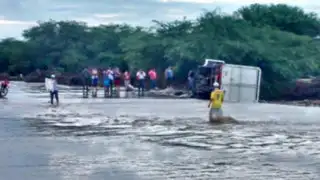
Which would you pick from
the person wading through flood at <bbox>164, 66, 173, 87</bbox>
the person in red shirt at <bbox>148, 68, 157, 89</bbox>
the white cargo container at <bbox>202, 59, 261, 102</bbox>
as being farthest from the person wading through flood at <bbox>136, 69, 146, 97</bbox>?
the person wading through flood at <bbox>164, 66, 173, 87</bbox>

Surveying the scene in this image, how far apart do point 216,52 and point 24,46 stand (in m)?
51.2

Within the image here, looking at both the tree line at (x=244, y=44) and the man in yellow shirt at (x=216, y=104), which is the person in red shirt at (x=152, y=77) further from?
the man in yellow shirt at (x=216, y=104)

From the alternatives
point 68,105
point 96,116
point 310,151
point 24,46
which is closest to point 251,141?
point 310,151

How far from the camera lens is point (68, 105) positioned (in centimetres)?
3553

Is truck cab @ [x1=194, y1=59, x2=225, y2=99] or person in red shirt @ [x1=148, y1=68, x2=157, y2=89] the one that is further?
person in red shirt @ [x1=148, y1=68, x2=157, y2=89]

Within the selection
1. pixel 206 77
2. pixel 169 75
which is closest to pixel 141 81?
pixel 206 77

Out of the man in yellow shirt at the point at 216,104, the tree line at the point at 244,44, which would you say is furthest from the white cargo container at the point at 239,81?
the man in yellow shirt at the point at 216,104

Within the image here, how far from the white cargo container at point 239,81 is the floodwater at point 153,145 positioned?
8.22 metres

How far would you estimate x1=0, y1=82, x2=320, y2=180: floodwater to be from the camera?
1453cm

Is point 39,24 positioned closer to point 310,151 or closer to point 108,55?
point 108,55

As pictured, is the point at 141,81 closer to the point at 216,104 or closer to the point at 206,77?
the point at 206,77

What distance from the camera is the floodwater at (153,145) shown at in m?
14.5

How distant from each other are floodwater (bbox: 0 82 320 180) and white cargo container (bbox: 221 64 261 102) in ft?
27.0

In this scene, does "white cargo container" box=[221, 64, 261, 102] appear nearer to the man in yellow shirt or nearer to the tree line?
the tree line
